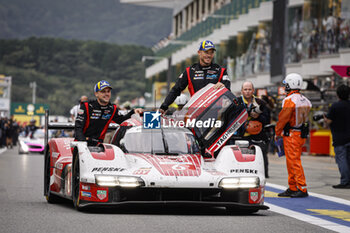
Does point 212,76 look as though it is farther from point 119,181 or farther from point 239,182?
point 119,181

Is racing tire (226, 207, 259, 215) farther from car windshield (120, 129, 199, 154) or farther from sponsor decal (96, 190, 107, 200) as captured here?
sponsor decal (96, 190, 107, 200)

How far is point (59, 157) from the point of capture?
36.9 ft

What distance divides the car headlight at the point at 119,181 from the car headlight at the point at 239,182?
94 centimetres

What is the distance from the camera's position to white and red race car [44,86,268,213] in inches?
367

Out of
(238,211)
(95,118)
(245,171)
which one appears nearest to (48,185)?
(95,118)

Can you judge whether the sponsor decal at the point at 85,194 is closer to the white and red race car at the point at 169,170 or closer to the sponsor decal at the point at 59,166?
the white and red race car at the point at 169,170

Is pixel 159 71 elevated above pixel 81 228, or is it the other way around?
pixel 159 71

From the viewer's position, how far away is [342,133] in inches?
615

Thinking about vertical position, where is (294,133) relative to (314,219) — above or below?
above

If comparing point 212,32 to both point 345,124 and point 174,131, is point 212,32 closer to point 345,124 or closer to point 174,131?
point 345,124

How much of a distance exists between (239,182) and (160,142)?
127cm

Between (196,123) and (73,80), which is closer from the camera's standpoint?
(196,123)

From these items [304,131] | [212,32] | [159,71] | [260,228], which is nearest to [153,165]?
[260,228]

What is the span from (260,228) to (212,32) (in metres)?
46.0
